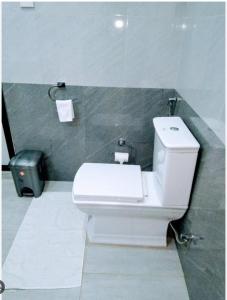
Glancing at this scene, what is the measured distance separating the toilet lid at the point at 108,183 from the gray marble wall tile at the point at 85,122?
371 mm

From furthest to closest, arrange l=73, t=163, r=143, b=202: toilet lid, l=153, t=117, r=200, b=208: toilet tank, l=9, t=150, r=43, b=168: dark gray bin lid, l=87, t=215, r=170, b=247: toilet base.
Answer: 1. l=9, t=150, r=43, b=168: dark gray bin lid
2. l=87, t=215, r=170, b=247: toilet base
3. l=73, t=163, r=143, b=202: toilet lid
4. l=153, t=117, r=200, b=208: toilet tank

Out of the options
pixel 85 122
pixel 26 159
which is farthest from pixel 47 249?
pixel 85 122

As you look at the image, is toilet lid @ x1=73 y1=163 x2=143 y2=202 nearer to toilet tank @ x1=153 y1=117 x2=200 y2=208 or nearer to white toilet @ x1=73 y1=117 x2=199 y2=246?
white toilet @ x1=73 y1=117 x2=199 y2=246

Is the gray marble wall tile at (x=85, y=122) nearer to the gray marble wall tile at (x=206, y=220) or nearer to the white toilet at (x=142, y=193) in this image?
the white toilet at (x=142, y=193)

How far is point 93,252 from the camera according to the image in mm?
1395

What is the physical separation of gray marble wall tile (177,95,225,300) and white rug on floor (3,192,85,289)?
671mm

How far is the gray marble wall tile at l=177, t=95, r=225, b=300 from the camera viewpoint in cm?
84

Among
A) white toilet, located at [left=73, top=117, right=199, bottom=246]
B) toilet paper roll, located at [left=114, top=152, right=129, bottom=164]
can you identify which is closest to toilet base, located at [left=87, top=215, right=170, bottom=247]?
Answer: white toilet, located at [left=73, top=117, right=199, bottom=246]

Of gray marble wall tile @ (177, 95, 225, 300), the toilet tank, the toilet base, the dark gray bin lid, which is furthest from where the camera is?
the dark gray bin lid

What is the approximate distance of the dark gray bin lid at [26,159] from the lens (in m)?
1.65

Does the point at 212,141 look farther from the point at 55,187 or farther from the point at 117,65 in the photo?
the point at 55,187

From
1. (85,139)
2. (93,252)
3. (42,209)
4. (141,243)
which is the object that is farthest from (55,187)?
(141,243)

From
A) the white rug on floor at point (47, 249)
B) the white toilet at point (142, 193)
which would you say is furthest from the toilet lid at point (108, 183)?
the white rug on floor at point (47, 249)

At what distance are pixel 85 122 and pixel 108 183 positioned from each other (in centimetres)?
66
